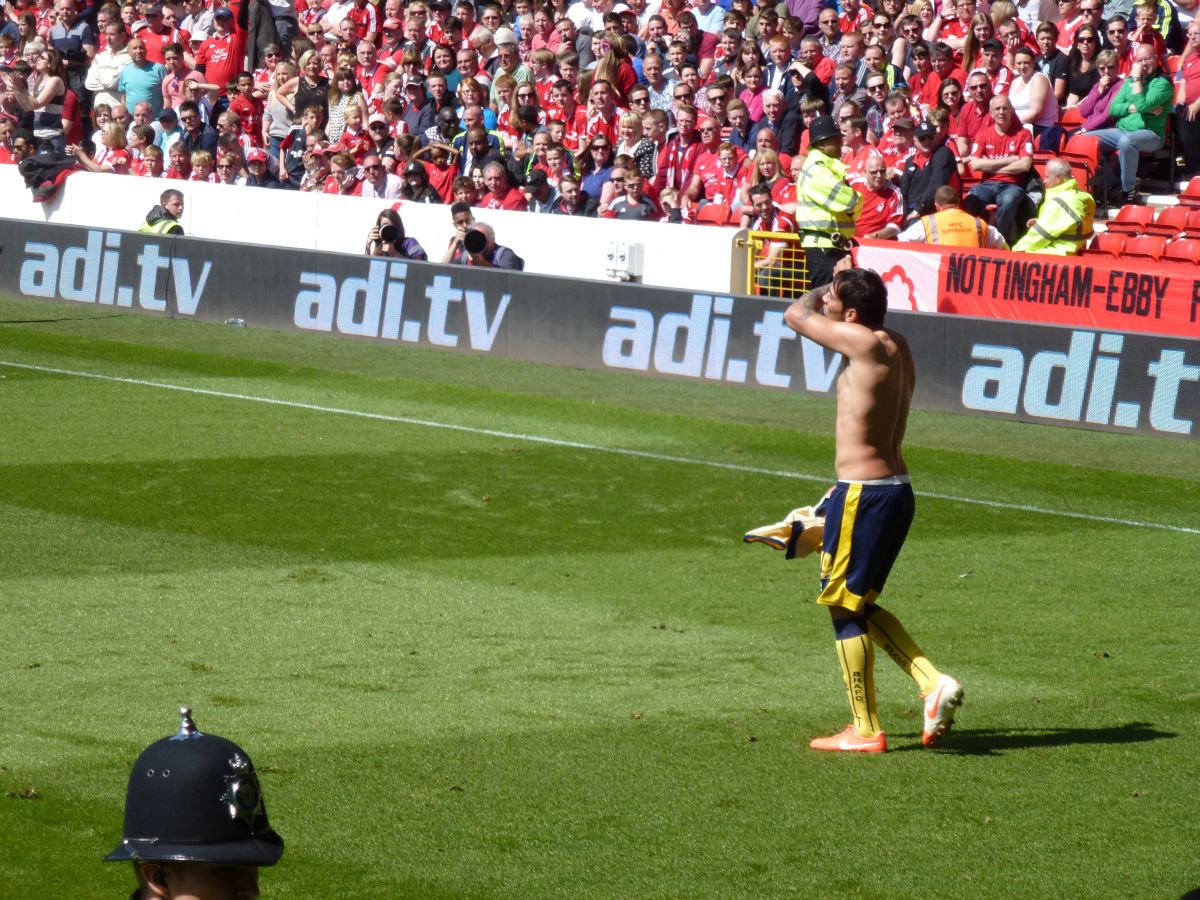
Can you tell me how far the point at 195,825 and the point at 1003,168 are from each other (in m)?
18.6

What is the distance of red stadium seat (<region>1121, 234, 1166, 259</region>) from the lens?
19125 mm

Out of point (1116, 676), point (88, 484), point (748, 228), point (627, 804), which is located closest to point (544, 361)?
point (748, 228)

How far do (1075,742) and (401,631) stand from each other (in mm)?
3307

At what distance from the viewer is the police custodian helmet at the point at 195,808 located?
2746mm

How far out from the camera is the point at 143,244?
22.8m

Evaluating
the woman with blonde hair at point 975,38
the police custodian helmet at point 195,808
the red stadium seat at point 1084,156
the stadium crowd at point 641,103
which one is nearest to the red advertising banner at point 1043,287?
the stadium crowd at point 641,103

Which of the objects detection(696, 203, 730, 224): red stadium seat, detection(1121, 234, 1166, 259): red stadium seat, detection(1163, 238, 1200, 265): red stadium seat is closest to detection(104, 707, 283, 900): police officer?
detection(1163, 238, 1200, 265): red stadium seat

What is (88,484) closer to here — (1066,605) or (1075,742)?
(1066,605)

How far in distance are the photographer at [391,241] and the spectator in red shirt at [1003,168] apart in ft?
20.3

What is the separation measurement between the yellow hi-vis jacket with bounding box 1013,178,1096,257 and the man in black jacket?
1.39 metres

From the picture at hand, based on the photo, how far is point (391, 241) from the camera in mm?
22062

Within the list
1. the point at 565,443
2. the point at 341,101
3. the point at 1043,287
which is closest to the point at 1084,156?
the point at 1043,287

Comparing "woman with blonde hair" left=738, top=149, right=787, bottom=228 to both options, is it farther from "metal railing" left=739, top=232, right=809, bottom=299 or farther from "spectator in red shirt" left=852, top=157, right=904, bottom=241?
"spectator in red shirt" left=852, top=157, right=904, bottom=241

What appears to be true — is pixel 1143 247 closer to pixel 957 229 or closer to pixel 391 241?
pixel 957 229
